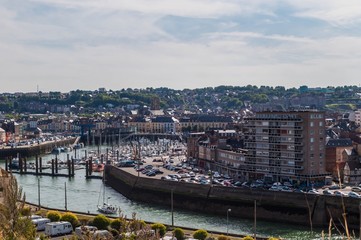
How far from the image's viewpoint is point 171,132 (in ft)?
252

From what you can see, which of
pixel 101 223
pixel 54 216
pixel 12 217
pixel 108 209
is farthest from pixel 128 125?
pixel 12 217

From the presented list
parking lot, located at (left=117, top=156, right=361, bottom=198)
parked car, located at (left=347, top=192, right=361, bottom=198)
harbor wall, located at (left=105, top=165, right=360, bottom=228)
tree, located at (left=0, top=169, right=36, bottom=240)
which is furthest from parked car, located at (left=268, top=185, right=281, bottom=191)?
tree, located at (left=0, top=169, right=36, bottom=240)

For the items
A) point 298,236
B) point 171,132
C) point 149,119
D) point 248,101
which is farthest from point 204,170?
point 248,101

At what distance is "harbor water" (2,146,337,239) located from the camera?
73.0ft

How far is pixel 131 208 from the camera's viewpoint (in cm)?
2791

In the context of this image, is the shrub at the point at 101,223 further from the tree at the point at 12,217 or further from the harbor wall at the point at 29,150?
the harbor wall at the point at 29,150

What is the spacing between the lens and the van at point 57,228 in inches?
699

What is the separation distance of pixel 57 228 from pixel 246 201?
10.2 meters

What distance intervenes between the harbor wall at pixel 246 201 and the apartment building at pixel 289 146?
404 cm

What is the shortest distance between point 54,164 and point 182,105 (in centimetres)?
8934

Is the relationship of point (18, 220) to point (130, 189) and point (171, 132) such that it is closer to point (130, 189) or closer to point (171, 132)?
point (130, 189)

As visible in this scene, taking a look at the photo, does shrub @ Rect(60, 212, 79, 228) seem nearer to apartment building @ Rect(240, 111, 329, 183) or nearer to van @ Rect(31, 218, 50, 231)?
van @ Rect(31, 218, 50, 231)

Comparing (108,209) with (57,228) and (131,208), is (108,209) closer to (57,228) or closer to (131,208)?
(131,208)

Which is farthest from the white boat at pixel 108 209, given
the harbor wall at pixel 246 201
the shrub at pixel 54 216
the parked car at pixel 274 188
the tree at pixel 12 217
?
the tree at pixel 12 217
